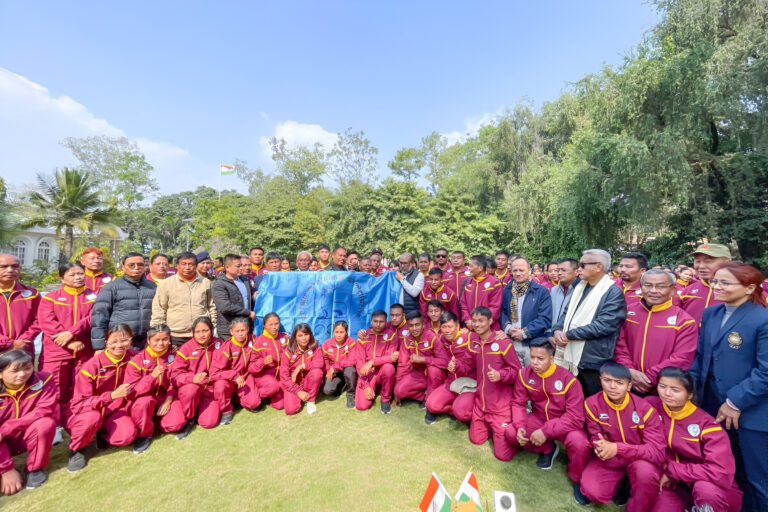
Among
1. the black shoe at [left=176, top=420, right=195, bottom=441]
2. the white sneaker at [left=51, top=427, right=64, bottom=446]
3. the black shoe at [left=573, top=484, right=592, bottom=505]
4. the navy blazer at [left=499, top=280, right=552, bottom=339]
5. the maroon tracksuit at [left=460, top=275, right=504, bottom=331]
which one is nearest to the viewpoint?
the black shoe at [left=573, top=484, right=592, bottom=505]

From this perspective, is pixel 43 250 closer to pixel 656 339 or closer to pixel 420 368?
pixel 420 368

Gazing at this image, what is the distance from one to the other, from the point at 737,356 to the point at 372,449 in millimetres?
3250

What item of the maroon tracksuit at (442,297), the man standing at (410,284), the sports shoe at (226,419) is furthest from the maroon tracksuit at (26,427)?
the maroon tracksuit at (442,297)

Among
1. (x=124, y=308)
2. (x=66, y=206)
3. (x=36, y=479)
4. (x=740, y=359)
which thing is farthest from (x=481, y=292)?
(x=66, y=206)

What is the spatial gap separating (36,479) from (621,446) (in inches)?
197

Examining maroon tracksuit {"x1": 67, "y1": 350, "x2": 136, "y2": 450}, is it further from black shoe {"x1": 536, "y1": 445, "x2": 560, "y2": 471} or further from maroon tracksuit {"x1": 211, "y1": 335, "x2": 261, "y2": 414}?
black shoe {"x1": 536, "y1": 445, "x2": 560, "y2": 471}

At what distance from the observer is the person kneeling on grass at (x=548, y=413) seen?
10.3ft

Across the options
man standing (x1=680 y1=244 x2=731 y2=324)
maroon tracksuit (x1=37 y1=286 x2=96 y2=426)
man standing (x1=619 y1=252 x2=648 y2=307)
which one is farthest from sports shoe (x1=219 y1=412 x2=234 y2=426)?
man standing (x1=680 y1=244 x2=731 y2=324)

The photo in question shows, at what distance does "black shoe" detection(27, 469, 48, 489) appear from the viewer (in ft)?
10.4

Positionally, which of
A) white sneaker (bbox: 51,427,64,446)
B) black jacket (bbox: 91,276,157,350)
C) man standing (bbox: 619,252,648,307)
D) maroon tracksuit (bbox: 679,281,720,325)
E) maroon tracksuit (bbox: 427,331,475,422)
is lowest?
white sneaker (bbox: 51,427,64,446)

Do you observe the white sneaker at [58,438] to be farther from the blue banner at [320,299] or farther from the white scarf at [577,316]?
the white scarf at [577,316]

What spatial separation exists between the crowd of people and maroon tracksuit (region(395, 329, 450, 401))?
0.06 feet

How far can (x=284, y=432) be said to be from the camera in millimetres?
4098

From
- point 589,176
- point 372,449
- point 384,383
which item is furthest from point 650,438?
point 589,176
